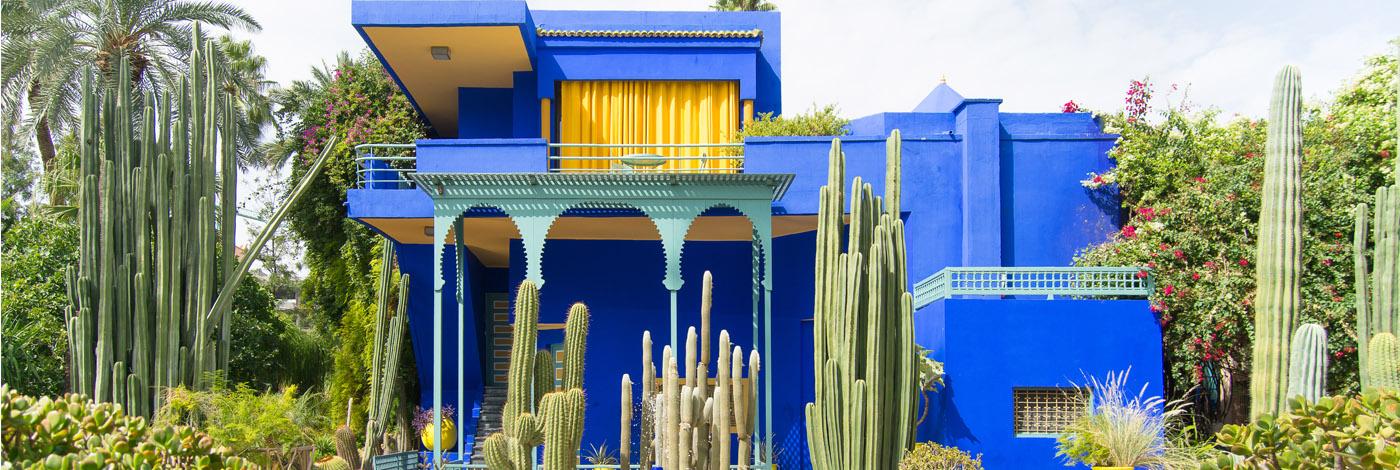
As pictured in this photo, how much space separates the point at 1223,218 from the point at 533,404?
8.66 m

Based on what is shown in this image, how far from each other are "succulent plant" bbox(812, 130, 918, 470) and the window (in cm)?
357

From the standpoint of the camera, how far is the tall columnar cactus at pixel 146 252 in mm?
11406

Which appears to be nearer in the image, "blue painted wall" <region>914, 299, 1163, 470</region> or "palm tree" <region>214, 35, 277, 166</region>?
"blue painted wall" <region>914, 299, 1163, 470</region>

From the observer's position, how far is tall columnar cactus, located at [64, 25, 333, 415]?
37.4ft

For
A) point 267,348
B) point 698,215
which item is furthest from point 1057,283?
point 267,348

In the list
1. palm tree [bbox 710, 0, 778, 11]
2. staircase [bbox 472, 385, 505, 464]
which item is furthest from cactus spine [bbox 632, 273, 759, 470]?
palm tree [bbox 710, 0, 778, 11]

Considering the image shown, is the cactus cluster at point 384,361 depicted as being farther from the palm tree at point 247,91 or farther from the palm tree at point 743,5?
the palm tree at point 743,5

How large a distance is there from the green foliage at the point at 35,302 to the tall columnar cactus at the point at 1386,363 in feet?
55.4

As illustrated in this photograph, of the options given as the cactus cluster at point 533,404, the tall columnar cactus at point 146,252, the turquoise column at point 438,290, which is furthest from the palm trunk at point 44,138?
the cactus cluster at point 533,404

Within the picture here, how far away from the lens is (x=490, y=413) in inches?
668

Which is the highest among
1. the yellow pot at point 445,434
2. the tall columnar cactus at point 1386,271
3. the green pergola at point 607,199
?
the green pergola at point 607,199

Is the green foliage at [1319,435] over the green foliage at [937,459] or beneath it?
over

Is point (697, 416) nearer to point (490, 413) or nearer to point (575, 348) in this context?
point (575, 348)

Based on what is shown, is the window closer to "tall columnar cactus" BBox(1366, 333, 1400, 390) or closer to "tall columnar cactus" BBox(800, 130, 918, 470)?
"tall columnar cactus" BBox(800, 130, 918, 470)
